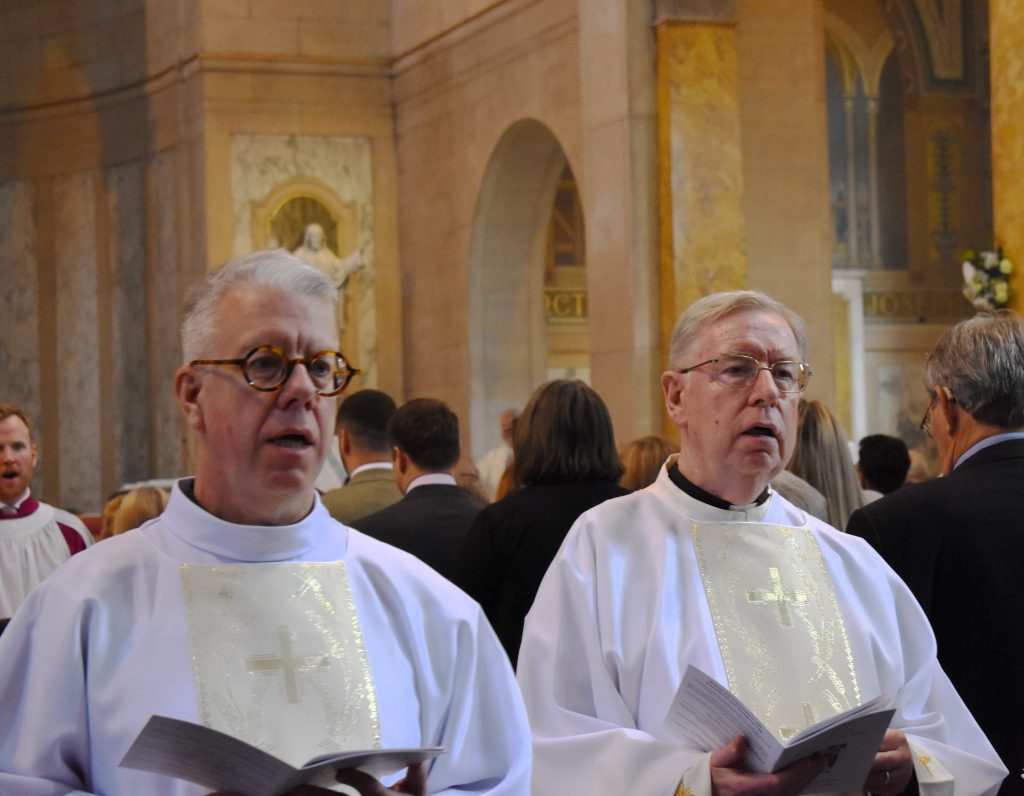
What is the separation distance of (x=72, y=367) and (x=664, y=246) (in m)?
8.89

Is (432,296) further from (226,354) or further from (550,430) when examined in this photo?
(226,354)

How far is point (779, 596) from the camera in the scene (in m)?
3.54

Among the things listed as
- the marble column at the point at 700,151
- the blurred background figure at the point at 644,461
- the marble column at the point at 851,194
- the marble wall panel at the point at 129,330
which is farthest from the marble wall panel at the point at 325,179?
the blurred background figure at the point at 644,461

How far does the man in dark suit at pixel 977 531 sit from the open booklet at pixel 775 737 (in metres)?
0.74

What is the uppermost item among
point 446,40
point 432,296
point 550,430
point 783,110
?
point 446,40

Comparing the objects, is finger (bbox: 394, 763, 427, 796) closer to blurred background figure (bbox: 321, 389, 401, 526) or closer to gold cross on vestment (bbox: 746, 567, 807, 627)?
gold cross on vestment (bbox: 746, 567, 807, 627)

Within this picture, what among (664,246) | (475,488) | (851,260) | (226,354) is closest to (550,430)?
(226,354)

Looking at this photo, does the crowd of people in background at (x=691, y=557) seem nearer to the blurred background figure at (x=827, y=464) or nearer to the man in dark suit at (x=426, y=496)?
the blurred background figure at (x=827, y=464)

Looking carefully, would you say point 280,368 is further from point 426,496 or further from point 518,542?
point 426,496

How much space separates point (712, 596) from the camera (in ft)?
11.4

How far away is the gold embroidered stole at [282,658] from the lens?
2.70 metres

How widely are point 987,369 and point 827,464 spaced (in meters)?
1.55

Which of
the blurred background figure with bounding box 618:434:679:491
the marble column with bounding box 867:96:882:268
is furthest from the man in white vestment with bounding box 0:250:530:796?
the marble column with bounding box 867:96:882:268

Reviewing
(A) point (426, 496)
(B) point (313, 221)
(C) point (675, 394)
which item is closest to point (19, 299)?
(B) point (313, 221)
